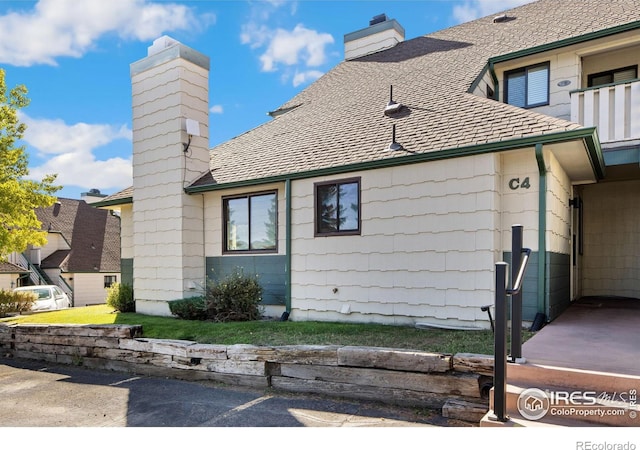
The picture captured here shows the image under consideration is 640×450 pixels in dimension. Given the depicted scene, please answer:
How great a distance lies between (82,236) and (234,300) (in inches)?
924

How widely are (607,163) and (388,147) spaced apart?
398 cm

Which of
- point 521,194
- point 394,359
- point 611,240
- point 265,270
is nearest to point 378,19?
point 611,240

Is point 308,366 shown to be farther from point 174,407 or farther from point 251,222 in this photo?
point 251,222

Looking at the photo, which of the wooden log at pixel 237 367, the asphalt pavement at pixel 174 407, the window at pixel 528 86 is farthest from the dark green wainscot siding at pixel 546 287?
the wooden log at pixel 237 367

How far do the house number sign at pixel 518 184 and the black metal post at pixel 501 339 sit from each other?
376cm

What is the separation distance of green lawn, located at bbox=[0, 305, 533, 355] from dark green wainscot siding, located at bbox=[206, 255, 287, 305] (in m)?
1.05

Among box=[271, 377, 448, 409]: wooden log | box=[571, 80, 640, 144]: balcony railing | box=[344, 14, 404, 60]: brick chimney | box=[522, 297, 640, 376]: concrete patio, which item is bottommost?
box=[271, 377, 448, 409]: wooden log

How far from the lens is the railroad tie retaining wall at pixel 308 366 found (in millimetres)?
4484

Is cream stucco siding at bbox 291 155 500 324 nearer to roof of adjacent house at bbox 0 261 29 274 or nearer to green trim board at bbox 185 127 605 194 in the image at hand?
green trim board at bbox 185 127 605 194

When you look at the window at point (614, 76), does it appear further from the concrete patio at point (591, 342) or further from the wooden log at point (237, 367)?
the wooden log at point (237, 367)

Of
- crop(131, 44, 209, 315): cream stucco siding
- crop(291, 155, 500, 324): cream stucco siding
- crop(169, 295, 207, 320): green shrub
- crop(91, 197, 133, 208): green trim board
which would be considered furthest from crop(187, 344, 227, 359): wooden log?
crop(91, 197, 133, 208): green trim board

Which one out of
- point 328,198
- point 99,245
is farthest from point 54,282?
point 328,198

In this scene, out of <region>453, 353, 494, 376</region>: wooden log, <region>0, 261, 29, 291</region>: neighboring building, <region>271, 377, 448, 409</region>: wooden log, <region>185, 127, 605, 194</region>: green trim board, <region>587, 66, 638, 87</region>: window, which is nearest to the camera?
<region>453, 353, 494, 376</region>: wooden log

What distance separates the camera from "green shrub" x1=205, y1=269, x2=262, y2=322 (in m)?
8.39
